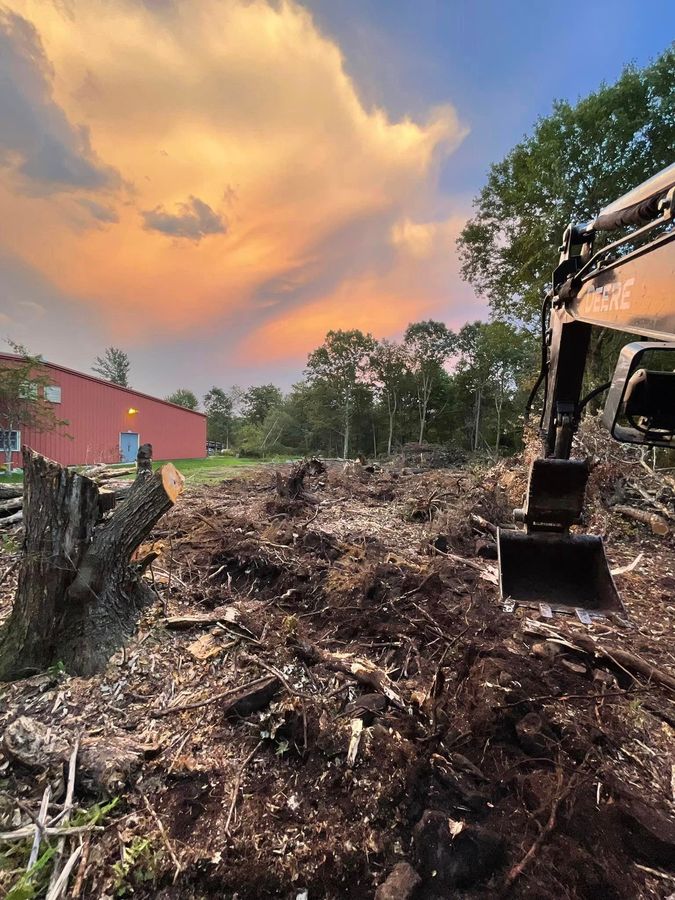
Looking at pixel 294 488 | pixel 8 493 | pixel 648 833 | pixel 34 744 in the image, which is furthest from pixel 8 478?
pixel 648 833

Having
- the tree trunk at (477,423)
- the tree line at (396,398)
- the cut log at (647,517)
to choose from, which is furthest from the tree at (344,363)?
the cut log at (647,517)

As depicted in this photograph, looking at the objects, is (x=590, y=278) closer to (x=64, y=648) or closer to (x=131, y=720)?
(x=131, y=720)

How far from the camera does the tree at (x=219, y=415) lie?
183 feet

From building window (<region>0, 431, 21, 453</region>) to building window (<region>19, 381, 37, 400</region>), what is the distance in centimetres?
176

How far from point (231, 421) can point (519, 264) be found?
47.2 meters

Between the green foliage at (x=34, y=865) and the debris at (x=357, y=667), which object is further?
the debris at (x=357, y=667)

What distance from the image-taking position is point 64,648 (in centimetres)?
262

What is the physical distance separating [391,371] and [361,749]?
4030 centimetres

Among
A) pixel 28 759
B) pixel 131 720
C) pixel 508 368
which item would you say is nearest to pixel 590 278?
pixel 131 720

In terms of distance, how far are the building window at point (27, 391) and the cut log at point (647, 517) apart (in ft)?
58.7

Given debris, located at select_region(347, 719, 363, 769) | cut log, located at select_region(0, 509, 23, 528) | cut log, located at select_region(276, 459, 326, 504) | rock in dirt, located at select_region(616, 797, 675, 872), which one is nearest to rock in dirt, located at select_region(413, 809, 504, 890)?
debris, located at select_region(347, 719, 363, 769)

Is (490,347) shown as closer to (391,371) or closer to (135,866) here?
(391,371)

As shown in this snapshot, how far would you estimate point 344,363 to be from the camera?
Result: 136 feet

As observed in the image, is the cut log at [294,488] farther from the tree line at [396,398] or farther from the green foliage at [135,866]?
the tree line at [396,398]
